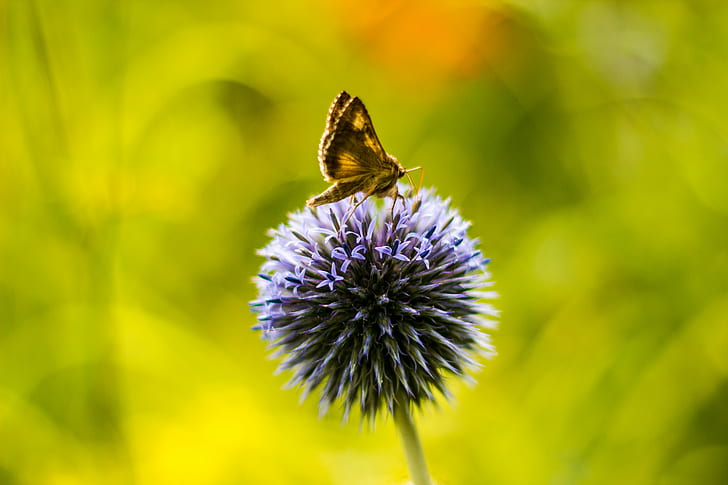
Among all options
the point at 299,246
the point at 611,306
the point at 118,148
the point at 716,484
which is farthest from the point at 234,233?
the point at 716,484

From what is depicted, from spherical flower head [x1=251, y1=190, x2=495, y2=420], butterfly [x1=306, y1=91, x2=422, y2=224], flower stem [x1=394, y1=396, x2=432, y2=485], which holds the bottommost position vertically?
flower stem [x1=394, y1=396, x2=432, y2=485]

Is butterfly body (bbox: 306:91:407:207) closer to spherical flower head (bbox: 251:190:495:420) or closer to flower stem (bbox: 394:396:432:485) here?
spherical flower head (bbox: 251:190:495:420)

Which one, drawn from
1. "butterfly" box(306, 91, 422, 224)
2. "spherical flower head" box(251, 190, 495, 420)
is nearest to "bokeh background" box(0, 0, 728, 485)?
"spherical flower head" box(251, 190, 495, 420)

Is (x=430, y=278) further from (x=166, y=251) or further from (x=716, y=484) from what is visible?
(x=166, y=251)

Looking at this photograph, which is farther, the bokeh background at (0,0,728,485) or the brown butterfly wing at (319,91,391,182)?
the bokeh background at (0,0,728,485)

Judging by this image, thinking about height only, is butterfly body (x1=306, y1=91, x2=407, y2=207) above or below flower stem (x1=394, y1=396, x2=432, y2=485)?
above

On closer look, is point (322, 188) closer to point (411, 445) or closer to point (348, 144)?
point (348, 144)
